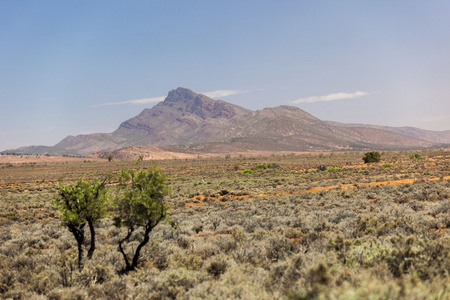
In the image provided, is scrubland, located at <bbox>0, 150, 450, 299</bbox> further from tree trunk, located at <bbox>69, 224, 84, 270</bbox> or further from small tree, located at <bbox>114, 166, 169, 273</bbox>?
small tree, located at <bbox>114, 166, 169, 273</bbox>

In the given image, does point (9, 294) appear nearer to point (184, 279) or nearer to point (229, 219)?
point (184, 279)

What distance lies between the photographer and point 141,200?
25.7 feet

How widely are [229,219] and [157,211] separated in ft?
24.0

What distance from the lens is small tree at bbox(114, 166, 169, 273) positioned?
7.91 metres

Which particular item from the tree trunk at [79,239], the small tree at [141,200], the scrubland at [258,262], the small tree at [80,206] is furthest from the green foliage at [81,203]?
the scrubland at [258,262]

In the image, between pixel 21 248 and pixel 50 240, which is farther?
pixel 50 240

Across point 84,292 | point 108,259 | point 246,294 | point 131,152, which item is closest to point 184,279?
point 246,294

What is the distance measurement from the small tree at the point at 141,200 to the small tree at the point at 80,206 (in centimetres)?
91

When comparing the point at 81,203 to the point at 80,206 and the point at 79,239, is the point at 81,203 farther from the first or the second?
the point at 79,239

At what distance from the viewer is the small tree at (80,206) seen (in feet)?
27.3

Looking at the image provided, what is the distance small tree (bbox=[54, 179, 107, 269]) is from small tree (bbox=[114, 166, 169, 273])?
91cm

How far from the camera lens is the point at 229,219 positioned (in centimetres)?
1463

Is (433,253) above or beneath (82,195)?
beneath

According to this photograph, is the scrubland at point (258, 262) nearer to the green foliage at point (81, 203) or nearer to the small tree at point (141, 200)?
the small tree at point (141, 200)
